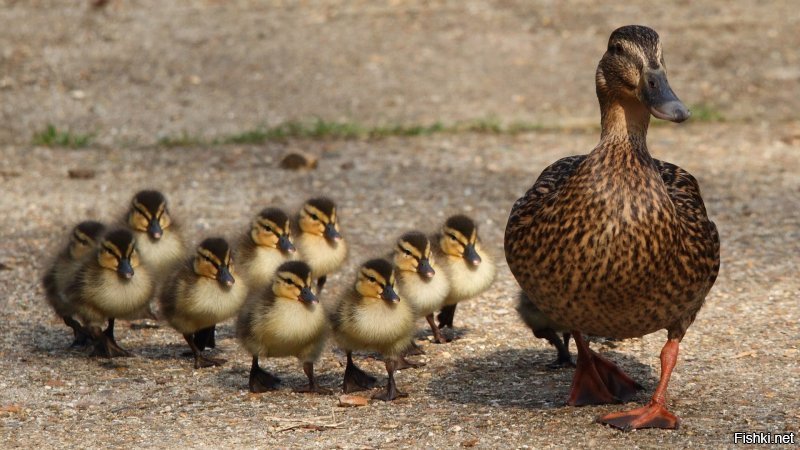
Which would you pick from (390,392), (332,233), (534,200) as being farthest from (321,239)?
(534,200)

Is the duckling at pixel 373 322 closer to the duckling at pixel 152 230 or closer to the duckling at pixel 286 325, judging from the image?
the duckling at pixel 286 325

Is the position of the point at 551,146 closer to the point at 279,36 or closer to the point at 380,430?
the point at 279,36

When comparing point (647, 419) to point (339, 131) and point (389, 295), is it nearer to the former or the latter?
point (389, 295)

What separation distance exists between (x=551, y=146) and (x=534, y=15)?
372 centimetres

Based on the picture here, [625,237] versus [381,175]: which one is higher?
[625,237]

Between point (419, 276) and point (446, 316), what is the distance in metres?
0.43

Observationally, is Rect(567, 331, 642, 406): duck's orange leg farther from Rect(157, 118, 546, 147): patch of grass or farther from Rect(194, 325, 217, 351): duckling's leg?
Rect(157, 118, 546, 147): patch of grass

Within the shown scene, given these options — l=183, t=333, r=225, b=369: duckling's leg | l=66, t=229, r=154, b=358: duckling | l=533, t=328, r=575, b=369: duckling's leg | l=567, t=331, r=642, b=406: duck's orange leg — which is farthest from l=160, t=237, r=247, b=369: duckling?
l=567, t=331, r=642, b=406: duck's orange leg

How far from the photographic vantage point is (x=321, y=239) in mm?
7395

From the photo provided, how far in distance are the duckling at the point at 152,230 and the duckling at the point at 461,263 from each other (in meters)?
1.54

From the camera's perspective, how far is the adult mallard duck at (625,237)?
5.05 metres

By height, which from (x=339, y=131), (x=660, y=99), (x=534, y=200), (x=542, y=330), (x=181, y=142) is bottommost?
(x=542, y=330)

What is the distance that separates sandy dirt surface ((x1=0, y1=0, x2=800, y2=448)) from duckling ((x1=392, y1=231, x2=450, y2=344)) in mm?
308

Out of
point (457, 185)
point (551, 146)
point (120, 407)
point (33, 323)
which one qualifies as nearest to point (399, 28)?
point (551, 146)
